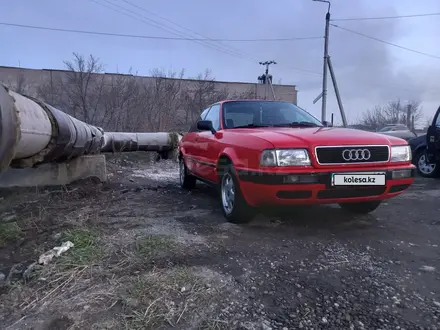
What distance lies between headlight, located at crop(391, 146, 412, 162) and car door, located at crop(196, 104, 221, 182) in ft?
6.44

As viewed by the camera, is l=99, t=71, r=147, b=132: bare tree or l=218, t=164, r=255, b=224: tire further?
l=99, t=71, r=147, b=132: bare tree

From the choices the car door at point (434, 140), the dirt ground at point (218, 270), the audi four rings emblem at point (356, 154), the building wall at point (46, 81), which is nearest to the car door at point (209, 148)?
the dirt ground at point (218, 270)

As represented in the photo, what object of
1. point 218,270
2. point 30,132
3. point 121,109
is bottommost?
point 218,270

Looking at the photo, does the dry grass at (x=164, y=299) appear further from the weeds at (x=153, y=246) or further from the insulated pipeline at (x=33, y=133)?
the insulated pipeline at (x=33, y=133)

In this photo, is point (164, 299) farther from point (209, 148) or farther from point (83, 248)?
point (209, 148)

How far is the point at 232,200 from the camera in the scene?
4062 millimetres

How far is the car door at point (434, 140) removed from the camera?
304 inches

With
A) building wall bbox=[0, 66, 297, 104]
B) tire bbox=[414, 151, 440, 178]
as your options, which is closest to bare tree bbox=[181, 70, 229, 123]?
building wall bbox=[0, 66, 297, 104]

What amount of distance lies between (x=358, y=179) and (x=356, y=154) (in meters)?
0.25

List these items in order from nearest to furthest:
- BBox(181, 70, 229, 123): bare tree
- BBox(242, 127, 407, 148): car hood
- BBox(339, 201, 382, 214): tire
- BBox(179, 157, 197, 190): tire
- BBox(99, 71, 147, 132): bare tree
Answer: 1. BBox(242, 127, 407, 148): car hood
2. BBox(339, 201, 382, 214): tire
3. BBox(179, 157, 197, 190): tire
4. BBox(99, 71, 147, 132): bare tree
5. BBox(181, 70, 229, 123): bare tree

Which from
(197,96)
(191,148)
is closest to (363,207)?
(191,148)

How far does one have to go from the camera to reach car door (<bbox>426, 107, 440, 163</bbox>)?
7.72 meters

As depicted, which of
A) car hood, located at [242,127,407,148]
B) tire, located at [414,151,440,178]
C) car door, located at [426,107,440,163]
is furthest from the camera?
tire, located at [414,151,440,178]

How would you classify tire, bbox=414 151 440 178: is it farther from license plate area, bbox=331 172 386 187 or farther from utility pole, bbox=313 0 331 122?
utility pole, bbox=313 0 331 122
